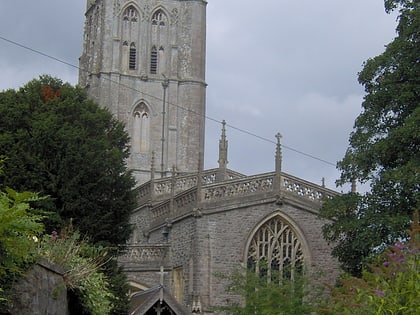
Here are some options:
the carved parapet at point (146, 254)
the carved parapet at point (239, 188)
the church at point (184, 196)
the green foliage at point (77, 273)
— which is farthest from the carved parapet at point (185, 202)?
the green foliage at point (77, 273)

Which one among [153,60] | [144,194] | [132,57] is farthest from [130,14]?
[144,194]

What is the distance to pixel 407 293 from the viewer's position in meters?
10.1

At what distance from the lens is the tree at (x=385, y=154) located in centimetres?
2525

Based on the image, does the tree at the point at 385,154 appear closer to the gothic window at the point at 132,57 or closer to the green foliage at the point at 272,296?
the green foliage at the point at 272,296

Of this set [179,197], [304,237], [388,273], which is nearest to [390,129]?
[304,237]

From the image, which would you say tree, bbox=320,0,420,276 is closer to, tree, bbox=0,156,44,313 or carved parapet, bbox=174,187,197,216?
carved parapet, bbox=174,187,197,216

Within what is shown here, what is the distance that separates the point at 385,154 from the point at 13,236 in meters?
17.0

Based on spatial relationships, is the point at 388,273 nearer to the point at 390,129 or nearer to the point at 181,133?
the point at 390,129

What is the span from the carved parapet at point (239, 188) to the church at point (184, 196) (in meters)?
0.04

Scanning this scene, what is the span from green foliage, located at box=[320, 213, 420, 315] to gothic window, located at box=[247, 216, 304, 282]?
81.6ft

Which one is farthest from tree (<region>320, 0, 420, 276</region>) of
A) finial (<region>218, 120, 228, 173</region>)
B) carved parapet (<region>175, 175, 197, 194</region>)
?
carved parapet (<region>175, 175, 197, 194</region>)

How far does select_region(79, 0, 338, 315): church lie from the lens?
35.9 meters

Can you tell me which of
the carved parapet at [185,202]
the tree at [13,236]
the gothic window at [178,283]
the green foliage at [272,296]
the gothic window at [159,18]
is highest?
the gothic window at [159,18]

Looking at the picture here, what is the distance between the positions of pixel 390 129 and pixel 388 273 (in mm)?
16693
